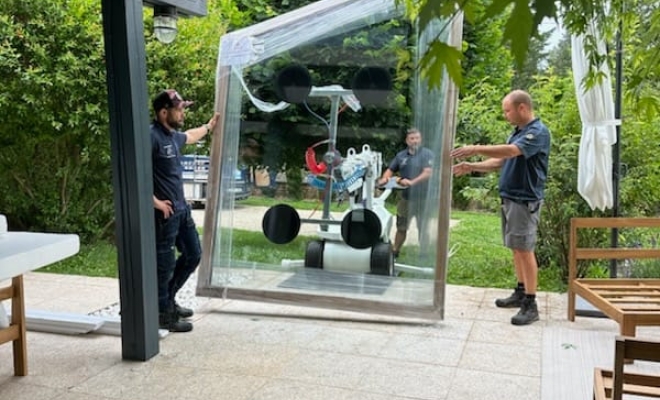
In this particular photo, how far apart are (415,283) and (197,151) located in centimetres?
322

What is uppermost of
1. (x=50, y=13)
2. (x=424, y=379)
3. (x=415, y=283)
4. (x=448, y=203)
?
(x=50, y=13)

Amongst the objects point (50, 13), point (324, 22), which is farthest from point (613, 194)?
point (50, 13)

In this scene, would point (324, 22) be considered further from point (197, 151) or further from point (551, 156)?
point (197, 151)

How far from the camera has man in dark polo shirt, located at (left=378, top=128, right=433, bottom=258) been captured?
3.76 metres

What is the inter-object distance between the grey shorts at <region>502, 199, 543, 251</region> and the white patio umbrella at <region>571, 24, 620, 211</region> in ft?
1.21

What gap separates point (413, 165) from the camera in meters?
3.79

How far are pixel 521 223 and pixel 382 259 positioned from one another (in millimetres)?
877

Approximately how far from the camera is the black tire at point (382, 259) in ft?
12.7

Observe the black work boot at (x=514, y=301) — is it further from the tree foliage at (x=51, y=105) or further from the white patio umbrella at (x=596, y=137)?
the tree foliage at (x=51, y=105)

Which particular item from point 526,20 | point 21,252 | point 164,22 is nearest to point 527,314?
point 21,252

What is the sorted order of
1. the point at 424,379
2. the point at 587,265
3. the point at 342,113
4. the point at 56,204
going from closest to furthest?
the point at 424,379
the point at 342,113
the point at 587,265
the point at 56,204

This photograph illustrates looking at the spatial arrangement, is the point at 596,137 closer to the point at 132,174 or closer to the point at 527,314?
the point at 527,314

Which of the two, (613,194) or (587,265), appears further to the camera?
(587,265)

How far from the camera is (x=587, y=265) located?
4.69 metres
